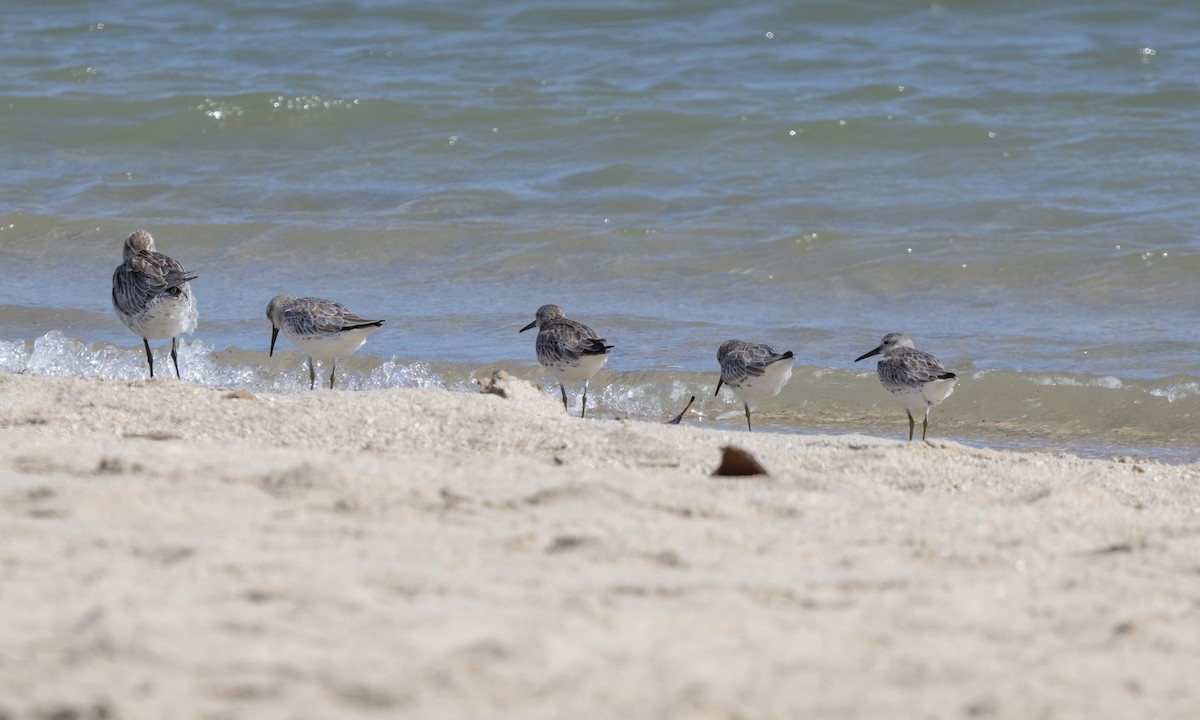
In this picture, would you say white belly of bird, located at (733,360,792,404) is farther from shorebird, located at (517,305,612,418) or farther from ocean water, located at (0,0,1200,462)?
shorebird, located at (517,305,612,418)

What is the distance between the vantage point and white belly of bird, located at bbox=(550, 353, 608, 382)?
30.4 feet

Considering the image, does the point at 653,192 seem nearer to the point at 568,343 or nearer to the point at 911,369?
the point at 568,343

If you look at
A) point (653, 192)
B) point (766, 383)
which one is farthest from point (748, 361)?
point (653, 192)

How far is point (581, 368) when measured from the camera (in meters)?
9.36

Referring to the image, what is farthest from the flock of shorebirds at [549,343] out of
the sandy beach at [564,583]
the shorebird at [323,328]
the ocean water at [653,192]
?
the sandy beach at [564,583]

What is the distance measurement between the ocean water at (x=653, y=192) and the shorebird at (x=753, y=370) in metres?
0.74

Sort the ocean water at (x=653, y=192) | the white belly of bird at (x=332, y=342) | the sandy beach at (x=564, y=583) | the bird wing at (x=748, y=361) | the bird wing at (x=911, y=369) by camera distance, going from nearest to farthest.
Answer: the sandy beach at (x=564, y=583), the bird wing at (x=911, y=369), the bird wing at (x=748, y=361), the white belly of bird at (x=332, y=342), the ocean water at (x=653, y=192)

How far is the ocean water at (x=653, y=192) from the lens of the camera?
10641 mm

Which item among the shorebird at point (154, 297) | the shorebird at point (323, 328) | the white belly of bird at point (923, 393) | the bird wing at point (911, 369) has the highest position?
the shorebird at point (154, 297)

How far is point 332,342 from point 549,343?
4.47ft

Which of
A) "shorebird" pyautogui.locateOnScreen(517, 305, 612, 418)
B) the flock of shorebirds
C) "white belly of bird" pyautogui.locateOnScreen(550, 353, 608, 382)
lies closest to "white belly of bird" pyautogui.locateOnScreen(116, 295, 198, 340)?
the flock of shorebirds

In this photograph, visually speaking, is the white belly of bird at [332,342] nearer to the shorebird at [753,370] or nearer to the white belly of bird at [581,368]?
the white belly of bird at [581,368]

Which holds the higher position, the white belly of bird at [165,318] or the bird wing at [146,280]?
the bird wing at [146,280]

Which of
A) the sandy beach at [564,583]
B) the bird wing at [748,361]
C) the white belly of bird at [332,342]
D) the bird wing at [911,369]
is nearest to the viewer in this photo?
the sandy beach at [564,583]
